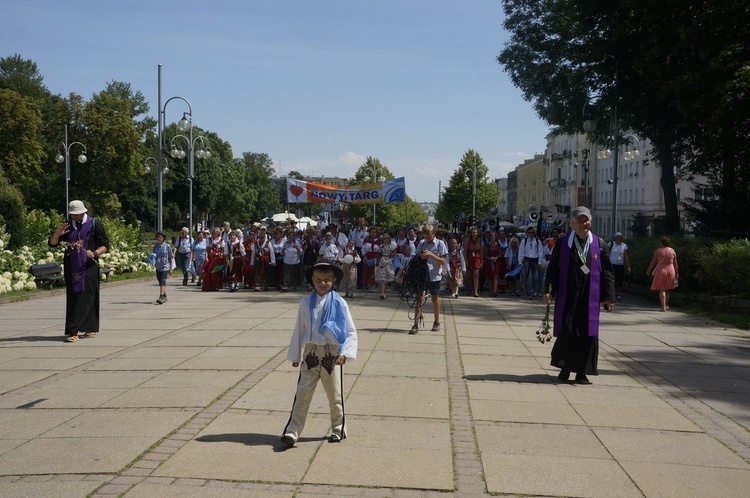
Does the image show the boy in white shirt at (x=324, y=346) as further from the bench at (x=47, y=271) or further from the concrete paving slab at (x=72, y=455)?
the bench at (x=47, y=271)

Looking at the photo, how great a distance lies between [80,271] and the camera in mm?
11375

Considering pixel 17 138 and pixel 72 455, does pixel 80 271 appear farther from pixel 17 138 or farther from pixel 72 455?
pixel 17 138

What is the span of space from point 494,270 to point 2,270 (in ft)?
40.9

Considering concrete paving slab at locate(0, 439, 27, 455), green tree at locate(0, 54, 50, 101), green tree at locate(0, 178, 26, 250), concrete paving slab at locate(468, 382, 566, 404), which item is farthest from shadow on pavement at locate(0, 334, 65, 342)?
green tree at locate(0, 54, 50, 101)

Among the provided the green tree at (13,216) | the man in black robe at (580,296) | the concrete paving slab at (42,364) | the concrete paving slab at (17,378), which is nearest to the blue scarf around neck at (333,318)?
the man in black robe at (580,296)

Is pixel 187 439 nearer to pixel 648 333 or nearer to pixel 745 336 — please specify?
pixel 648 333

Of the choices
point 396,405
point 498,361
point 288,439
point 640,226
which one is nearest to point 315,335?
point 288,439

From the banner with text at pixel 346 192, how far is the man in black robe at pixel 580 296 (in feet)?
64.3

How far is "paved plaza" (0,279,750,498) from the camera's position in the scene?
5.20 meters

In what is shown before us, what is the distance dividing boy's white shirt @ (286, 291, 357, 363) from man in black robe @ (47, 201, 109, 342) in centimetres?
629

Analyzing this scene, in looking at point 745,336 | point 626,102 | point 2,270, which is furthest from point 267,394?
point 626,102

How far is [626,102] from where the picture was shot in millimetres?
27906

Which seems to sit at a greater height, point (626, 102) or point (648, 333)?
point (626, 102)

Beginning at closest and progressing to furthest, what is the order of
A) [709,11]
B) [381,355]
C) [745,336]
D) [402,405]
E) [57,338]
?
[402,405] → [381,355] → [57,338] → [745,336] → [709,11]
